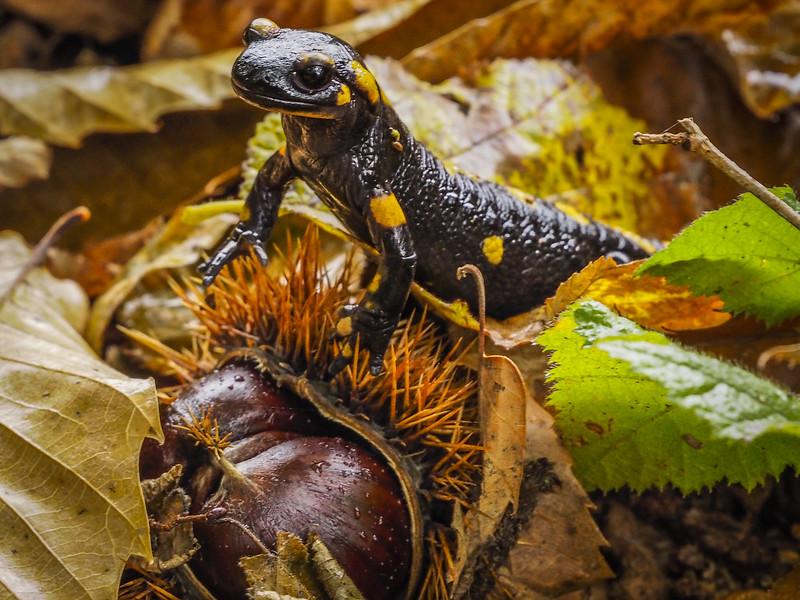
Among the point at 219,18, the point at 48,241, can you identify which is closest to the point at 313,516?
the point at 48,241

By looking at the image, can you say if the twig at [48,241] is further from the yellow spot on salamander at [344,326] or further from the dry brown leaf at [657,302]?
the dry brown leaf at [657,302]

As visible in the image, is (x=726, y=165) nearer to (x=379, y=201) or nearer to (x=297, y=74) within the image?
(x=379, y=201)

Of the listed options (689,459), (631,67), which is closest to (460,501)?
(689,459)

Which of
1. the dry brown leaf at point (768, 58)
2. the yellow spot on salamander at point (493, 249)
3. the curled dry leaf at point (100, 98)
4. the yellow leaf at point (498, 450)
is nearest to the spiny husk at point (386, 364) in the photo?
the yellow leaf at point (498, 450)

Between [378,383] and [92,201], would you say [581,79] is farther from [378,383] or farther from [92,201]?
→ [92,201]

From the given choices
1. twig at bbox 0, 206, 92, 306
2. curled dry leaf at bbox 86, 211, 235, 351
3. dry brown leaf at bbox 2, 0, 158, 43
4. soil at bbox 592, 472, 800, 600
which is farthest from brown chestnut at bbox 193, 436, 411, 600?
dry brown leaf at bbox 2, 0, 158, 43
